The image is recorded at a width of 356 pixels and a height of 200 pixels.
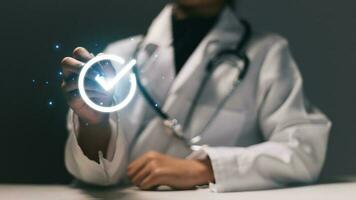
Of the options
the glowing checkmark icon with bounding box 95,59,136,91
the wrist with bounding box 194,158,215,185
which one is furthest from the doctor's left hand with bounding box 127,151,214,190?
the glowing checkmark icon with bounding box 95,59,136,91

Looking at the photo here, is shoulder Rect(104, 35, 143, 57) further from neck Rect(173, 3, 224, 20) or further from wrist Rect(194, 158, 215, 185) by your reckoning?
wrist Rect(194, 158, 215, 185)

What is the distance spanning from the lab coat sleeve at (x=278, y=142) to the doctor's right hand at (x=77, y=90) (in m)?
0.15

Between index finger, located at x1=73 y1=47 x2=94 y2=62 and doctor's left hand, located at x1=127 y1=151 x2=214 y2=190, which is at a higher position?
index finger, located at x1=73 y1=47 x2=94 y2=62

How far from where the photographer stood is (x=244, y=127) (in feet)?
2.89

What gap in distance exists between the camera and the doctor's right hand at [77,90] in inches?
28.7

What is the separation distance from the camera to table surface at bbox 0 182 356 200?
0.75 metres

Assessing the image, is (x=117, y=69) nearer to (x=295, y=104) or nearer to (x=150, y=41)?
(x=150, y=41)

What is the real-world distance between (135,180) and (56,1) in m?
0.24

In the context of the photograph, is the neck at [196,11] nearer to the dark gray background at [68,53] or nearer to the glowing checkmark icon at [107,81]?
the dark gray background at [68,53]

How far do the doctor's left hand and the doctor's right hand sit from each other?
3.4 inches

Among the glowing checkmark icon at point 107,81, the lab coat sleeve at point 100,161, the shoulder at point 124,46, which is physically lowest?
the lab coat sleeve at point 100,161

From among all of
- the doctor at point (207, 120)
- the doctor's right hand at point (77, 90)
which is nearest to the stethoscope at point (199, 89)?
the doctor at point (207, 120)

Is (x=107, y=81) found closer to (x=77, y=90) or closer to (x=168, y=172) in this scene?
(x=77, y=90)

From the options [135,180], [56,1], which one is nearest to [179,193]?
[135,180]
